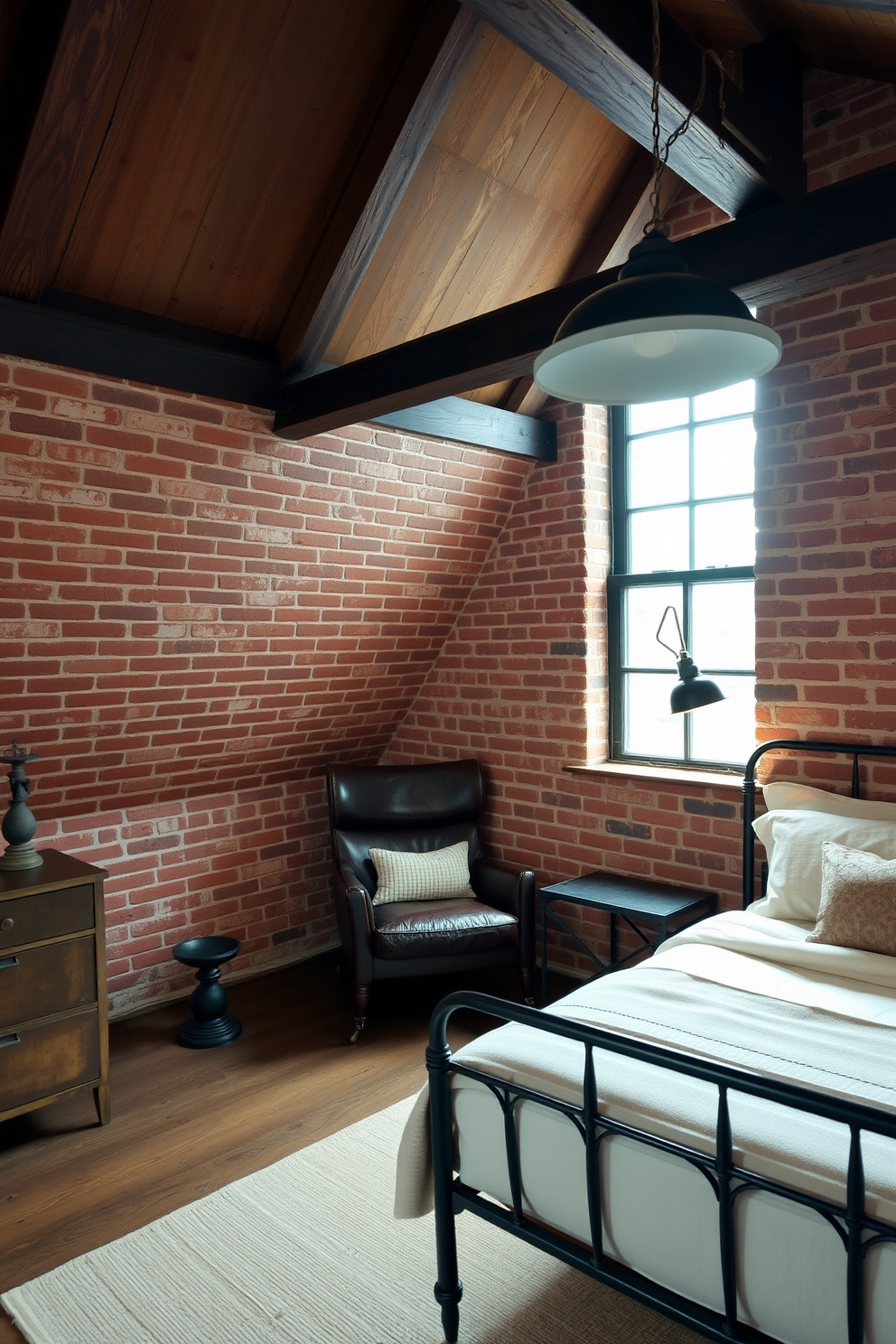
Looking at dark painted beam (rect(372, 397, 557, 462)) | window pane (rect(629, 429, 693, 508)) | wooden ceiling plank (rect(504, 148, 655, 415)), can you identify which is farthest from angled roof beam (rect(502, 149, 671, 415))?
window pane (rect(629, 429, 693, 508))

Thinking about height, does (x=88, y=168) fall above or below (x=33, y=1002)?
above

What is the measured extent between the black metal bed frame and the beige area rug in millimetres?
200

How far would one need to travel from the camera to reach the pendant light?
150 cm

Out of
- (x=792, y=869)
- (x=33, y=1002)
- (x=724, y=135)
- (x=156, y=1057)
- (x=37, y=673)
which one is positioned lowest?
(x=156, y=1057)

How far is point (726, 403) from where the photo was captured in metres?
3.82

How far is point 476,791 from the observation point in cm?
452

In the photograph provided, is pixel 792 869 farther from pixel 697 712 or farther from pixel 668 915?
pixel 697 712

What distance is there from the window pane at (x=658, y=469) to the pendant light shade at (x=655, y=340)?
224cm

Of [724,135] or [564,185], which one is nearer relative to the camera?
[724,135]

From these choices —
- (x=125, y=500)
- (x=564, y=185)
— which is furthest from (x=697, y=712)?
(x=125, y=500)

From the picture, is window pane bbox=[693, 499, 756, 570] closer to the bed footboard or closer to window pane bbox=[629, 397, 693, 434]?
window pane bbox=[629, 397, 693, 434]

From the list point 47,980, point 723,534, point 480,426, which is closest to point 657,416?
point 723,534

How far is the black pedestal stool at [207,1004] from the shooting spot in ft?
12.2

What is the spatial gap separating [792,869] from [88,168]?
3019 millimetres
